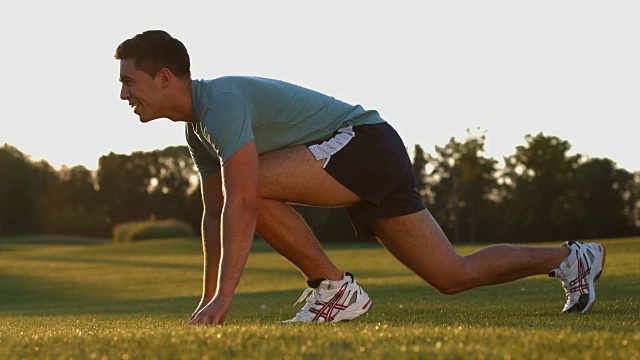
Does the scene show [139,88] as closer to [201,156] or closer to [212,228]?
[201,156]

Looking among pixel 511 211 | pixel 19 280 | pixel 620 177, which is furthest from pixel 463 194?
pixel 19 280

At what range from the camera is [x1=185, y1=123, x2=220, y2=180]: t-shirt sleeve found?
15.9 feet

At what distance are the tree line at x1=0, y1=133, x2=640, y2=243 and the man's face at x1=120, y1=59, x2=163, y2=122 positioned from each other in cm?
4251

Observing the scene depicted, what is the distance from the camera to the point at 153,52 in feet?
14.4

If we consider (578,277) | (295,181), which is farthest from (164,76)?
(578,277)

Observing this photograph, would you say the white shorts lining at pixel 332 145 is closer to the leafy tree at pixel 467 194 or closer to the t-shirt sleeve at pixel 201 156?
the t-shirt sleeve at pixel 201 156

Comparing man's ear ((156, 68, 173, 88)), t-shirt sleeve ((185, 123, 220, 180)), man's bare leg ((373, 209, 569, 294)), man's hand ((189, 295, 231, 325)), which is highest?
man's ear ((156, 68, 173, 88))

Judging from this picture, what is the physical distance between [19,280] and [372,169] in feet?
52.8

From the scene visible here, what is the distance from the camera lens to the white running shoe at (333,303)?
470 cm

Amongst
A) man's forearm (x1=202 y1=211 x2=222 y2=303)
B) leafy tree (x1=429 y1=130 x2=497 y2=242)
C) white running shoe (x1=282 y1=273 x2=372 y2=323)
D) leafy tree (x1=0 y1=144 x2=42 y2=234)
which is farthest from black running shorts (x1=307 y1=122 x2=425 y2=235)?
leafy tree (x1=0 y1=144 x2=42 y2=234)

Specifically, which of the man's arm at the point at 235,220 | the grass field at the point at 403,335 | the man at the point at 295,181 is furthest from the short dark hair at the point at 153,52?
the grass field at the point at 403,335

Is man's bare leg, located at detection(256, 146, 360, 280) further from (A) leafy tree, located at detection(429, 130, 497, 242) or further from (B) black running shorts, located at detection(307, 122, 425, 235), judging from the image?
(A) leafy tree, located at detection(429, 130, 497, 242)

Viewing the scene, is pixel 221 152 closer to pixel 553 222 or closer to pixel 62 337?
pixel 62 337

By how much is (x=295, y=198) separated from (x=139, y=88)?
1.01 m
